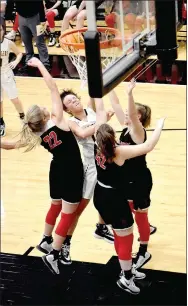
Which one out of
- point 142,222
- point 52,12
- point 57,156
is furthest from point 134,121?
point 52,12

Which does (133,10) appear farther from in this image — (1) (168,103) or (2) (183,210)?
(1) (168,103)

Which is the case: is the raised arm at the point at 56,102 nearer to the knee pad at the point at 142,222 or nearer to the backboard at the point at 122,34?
the backboard at the point at 122,34

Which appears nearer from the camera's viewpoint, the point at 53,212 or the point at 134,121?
the point at 134,121

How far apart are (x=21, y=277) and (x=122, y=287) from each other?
857 mm

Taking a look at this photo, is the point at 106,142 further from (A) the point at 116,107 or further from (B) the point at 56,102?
(A) the point at 116,107

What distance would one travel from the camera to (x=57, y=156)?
5.35 meters

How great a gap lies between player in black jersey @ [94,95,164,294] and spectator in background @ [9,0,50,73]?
5654 mm

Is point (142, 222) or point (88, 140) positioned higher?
point (88, 140)

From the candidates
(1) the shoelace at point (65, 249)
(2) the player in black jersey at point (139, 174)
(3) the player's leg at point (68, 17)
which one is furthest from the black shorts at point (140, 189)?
(3) the player's leg at point (68, 17)

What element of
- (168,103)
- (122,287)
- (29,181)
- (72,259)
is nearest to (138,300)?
(122,287)

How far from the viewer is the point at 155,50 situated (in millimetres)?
4059

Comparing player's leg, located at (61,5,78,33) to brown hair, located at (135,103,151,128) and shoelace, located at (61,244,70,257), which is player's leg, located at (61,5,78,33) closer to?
brown hair, located at (135,103,151,128)

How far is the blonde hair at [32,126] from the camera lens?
17.1 feet

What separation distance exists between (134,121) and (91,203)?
1969 millimetres
